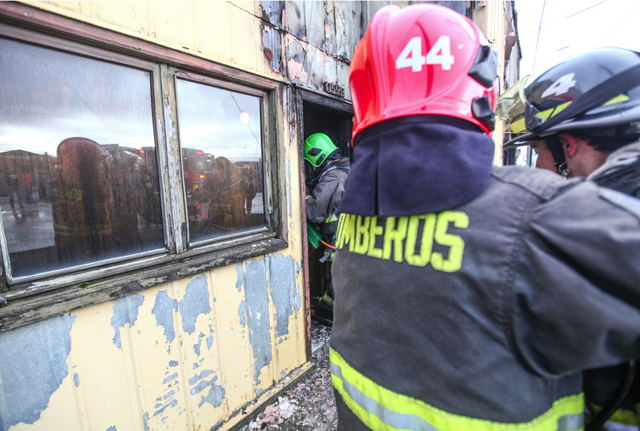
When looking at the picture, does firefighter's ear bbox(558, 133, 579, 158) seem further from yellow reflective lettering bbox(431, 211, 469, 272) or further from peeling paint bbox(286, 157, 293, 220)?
peeling paint bbox(286, 157, 293, 220)

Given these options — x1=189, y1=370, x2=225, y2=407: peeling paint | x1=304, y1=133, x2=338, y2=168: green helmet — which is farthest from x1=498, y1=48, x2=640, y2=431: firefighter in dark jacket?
x1=304, y1=133, x2=338, y2=168: green helmet

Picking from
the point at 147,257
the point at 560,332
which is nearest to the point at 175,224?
the point at 147,257

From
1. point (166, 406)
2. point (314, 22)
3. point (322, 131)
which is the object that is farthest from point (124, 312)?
point (322, 131)

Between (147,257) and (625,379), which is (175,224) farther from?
(625,379)

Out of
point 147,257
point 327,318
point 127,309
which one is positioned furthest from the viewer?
point 327,318

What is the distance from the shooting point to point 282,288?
2578 mm

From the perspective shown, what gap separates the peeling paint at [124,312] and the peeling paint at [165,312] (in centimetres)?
10

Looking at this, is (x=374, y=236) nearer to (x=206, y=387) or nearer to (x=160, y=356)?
(x=160, y=356)

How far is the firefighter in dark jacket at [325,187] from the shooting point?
3.46 metres

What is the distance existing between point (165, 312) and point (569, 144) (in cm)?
232

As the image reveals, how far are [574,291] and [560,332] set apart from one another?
0.34 ft

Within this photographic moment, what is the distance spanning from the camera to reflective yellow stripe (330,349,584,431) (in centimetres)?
71

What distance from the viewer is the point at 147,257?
1.78 m

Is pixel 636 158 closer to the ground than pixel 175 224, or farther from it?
farther from it
